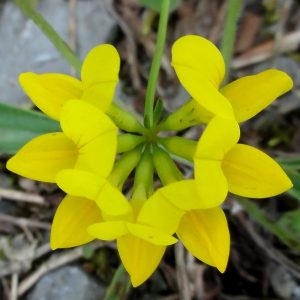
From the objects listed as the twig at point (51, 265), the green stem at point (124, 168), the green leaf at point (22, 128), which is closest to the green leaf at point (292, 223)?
the twig at point (51, 265)

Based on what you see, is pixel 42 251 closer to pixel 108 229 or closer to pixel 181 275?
pixel 181 275

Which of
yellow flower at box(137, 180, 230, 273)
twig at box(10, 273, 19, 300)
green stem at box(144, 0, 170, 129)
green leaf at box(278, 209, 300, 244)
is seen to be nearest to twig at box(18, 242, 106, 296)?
twig at box(10, 273, 19, 300)

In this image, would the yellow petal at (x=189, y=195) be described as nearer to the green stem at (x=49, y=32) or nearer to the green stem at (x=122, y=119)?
the green stem at (x=122, y=119)

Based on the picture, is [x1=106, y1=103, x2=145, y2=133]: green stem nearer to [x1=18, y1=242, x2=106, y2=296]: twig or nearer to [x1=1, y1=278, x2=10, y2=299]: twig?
[x1=18, y1=242, x2=106, y2=296]: twig

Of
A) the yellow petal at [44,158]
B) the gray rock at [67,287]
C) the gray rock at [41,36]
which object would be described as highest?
the yellow petal at [44,158]

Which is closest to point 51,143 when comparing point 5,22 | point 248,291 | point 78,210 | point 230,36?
point 78,210

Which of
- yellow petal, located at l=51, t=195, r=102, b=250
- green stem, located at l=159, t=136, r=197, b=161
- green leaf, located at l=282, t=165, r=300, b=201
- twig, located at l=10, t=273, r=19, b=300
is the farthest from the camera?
twig, located at l=10, t=273, r=19, b=300
